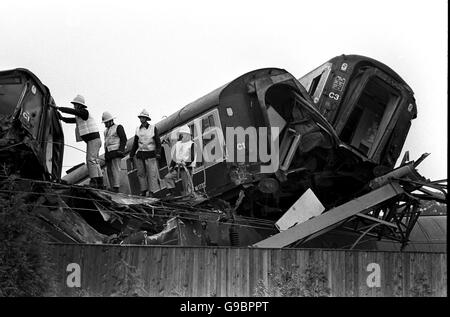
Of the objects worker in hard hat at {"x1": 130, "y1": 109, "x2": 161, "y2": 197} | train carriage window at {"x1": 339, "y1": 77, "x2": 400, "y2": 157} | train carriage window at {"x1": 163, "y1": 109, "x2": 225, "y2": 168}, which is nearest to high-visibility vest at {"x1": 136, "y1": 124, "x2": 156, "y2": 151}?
worker in hard hat at {"x1": 130, "y1": 109, "x2": 161, "y2": 197}

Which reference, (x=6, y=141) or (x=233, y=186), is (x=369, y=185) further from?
(x=6, y=141)

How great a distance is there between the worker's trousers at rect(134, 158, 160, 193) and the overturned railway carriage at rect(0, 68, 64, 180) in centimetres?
230

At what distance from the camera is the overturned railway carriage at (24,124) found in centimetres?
1419

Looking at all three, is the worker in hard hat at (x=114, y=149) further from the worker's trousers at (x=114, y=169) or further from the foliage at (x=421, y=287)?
the foliage at (x=421, y=287)

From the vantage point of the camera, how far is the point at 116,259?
527 inches

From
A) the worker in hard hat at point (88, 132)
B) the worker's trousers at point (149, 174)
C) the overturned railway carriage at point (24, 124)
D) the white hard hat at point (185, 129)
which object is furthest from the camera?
the white hard hat at point (185, 129)

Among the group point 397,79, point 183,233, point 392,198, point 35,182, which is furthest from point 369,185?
point 35,182

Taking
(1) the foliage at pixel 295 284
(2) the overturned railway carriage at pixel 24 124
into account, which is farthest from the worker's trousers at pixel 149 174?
(1) the foliage at pixel 295 284

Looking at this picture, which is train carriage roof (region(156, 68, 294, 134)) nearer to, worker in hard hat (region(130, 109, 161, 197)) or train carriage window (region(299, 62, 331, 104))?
train carriage window (region(299, 62, 331, 104))

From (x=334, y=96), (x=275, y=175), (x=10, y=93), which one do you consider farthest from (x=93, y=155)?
(x=334, y=96)

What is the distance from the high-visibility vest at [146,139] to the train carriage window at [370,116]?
393 centimetres

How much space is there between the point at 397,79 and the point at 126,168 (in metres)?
6.24

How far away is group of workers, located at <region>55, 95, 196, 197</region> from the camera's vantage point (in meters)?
16.9

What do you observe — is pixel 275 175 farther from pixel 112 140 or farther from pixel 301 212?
pixel 112 140
